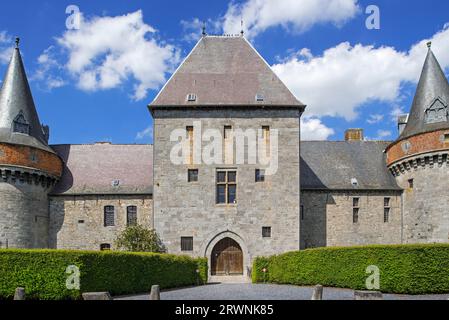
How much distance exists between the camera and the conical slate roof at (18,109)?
103 feet

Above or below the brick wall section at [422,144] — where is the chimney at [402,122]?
above

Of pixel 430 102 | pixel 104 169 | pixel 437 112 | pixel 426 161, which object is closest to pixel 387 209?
pixel 426 161

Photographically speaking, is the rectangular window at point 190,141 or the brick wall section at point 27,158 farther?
the rectangular window at point 190,141

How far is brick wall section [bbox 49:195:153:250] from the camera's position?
32.8m

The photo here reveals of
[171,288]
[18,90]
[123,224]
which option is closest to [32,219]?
[123,224]

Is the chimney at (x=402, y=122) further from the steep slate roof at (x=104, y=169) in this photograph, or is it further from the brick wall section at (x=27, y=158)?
the brick wall section at (x=27, y=158)

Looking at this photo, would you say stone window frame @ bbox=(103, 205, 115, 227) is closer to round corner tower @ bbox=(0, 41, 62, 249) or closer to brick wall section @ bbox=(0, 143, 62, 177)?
round corner tower @ bbox=(0, 41, 62, 249)

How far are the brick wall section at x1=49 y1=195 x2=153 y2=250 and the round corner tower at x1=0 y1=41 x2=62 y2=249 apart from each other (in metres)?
0.74

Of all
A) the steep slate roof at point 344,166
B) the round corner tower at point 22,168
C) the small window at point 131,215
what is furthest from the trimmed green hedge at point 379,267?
the round corner tower at point 22,168

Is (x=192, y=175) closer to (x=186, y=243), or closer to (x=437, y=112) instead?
(x=186, y=243)

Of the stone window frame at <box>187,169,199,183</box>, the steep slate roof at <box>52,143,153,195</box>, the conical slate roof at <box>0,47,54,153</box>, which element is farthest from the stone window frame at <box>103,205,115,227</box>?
the stone window frame at <box>187,169,199,183</box>

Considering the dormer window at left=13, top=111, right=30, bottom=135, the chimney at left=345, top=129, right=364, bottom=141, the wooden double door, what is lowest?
the wooden double door
